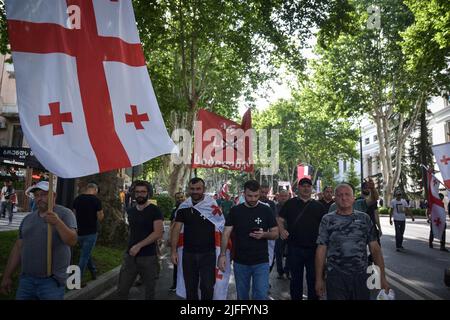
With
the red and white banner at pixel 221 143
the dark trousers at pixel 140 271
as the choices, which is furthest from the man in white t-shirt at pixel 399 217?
the dark trousers at pixel 140 271

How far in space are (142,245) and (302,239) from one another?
2.17 metres

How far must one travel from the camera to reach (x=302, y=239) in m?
5.47

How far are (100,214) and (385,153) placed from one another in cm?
3105

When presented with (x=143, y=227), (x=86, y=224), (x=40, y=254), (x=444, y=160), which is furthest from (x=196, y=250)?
(x=444, y=160)

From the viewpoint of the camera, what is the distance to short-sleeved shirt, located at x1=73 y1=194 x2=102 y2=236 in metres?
7.08

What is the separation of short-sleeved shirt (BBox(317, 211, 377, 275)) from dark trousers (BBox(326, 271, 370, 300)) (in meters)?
0.06

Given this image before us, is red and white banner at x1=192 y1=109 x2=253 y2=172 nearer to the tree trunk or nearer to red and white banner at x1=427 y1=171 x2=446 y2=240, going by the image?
the tree trunk

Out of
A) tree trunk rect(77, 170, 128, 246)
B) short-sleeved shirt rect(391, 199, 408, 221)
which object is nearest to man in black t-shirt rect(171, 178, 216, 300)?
tree trunk rect(77, 170, 128, 246)

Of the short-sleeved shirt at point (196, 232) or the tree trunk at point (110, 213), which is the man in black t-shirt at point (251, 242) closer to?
the short-sleeved shirt at point (196, 232)

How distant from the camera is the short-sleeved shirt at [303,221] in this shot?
5.45m

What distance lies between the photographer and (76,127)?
3.62 m

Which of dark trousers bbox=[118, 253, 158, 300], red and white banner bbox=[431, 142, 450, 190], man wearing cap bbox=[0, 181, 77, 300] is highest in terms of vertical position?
red and white banner bbox=[431, 142, 450, 190]

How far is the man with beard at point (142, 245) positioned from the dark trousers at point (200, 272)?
49 cm
